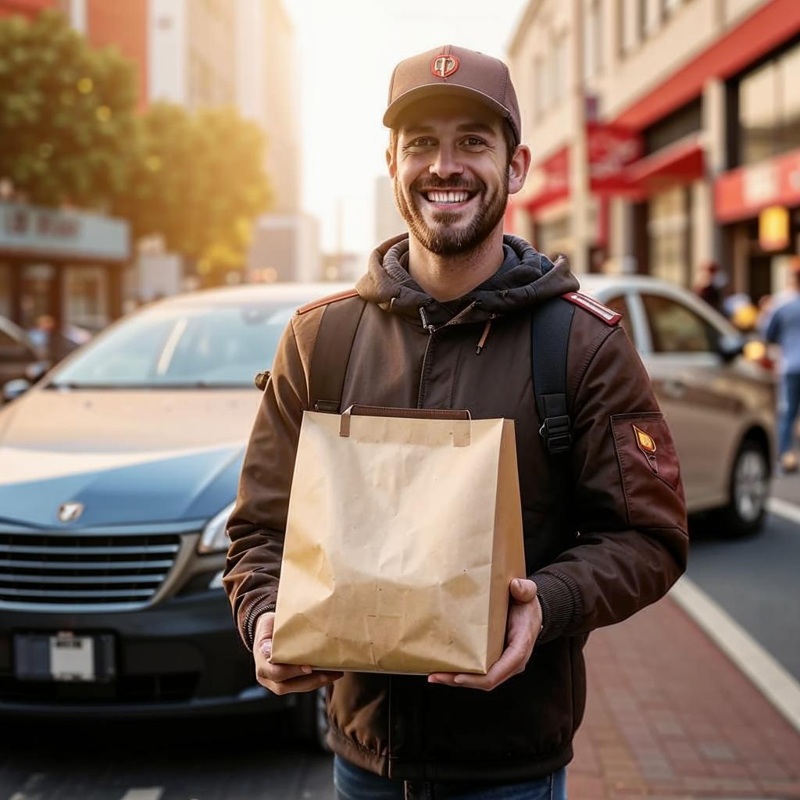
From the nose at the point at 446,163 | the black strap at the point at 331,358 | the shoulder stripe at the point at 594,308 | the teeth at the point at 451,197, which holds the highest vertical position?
the nose at the point at 446,163

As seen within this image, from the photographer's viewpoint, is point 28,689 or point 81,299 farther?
point 81,299

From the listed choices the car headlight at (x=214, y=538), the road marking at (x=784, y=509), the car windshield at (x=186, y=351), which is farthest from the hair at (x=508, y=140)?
the road marking at (x=784, y=509)

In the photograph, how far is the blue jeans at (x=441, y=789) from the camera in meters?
2.04

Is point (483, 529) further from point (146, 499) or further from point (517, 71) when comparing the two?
point (517, 71)

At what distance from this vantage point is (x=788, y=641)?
19.2 ft

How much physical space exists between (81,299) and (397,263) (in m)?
43.3

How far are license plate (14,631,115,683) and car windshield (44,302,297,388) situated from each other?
1815 mm

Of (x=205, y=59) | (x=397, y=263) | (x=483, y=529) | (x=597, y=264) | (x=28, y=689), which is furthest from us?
(x=205, y=59)

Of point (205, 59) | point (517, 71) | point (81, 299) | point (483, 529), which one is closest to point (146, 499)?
point (483, 529)

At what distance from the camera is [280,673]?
1844 mm

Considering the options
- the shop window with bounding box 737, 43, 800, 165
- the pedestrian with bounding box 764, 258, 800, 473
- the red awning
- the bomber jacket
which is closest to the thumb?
the bomber jacket

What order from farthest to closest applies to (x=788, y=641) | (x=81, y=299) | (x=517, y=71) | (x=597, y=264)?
1. (x=517, y=71)
2. (x=81, y=299)
3. (x=597, y=264)
4. (x=788, y=641)

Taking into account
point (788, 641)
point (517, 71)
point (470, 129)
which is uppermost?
point (517, 71)

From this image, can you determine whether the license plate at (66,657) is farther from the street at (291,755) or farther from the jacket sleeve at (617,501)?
the jacket sleeve at (617,501)
